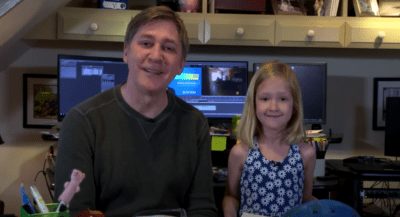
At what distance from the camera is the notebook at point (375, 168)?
6.93ft

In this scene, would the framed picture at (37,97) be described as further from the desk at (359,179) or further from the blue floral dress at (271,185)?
the desk at (359,179)

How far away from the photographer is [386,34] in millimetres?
2469

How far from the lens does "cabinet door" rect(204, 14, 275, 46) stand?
2414mm

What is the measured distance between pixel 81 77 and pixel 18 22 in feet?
1.30

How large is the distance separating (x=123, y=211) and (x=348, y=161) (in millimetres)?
1718

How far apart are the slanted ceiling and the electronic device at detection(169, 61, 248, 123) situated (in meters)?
0.80

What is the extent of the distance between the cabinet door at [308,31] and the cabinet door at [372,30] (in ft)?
0.16

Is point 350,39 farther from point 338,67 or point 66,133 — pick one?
point 66,133

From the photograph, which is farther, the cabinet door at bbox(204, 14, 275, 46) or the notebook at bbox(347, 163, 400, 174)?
the cabinet door at bbox(204, 14, 275, 46)

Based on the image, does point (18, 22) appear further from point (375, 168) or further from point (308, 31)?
point (375, 168)

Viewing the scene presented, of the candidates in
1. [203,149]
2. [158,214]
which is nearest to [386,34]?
[203,149]

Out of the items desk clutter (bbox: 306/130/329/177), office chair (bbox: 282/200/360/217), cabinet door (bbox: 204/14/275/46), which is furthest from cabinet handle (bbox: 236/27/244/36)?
office chair (bbox: 282/200/360/217)

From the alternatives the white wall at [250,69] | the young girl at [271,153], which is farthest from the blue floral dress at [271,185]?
the white wall at [250,69]

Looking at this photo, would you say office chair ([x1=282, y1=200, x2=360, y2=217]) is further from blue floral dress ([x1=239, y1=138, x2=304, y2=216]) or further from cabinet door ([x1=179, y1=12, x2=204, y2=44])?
cabinet door ([x1=179, y1=12, x2=204, y2=44])
